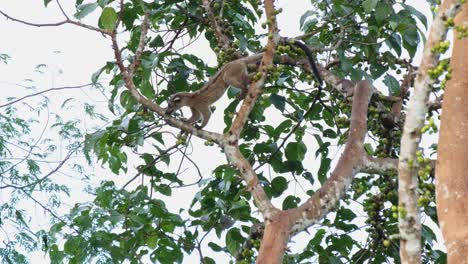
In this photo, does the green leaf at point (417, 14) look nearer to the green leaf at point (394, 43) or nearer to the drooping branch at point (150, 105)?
the green leaf at point (394, 43)

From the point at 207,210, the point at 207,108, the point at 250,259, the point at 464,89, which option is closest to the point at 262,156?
the point at 207,210

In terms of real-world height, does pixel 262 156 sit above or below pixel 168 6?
below

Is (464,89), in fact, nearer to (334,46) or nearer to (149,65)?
(334,46)

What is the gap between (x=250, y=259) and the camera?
3578 mm

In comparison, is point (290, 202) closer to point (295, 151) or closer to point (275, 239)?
point (295, 151)

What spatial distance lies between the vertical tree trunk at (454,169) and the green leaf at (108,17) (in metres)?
1.54

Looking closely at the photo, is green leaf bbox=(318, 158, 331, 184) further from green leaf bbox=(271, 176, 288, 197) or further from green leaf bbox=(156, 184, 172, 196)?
green leaf bbox=(156, 184, 172, 196)

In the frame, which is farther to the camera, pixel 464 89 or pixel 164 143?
pixel 164 143

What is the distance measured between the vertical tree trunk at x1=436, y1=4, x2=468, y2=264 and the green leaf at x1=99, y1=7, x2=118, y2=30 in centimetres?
154

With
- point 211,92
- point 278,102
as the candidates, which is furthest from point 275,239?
point 211,92

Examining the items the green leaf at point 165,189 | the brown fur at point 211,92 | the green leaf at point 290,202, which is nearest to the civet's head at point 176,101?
the brown fur at point 211,92

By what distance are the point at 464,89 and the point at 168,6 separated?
85.1 inches

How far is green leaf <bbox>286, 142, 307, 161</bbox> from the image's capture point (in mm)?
4016

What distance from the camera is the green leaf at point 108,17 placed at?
3346mm
